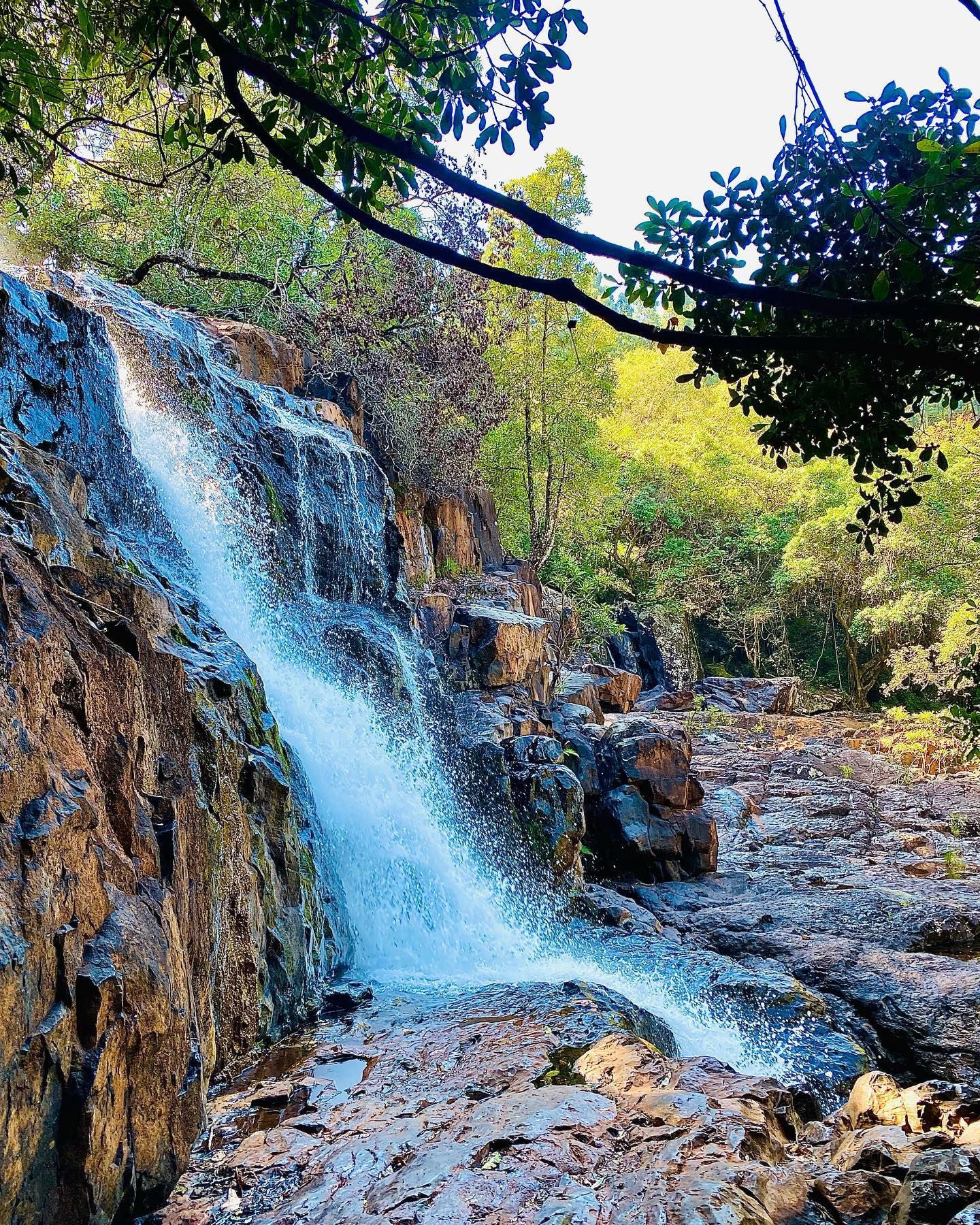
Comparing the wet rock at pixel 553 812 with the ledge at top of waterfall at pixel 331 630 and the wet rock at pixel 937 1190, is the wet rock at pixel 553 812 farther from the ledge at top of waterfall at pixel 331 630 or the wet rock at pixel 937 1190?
the wet rock at pixel 937 1190

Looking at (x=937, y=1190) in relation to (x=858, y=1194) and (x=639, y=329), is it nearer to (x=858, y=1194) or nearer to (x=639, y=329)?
(x=858, y=1194)

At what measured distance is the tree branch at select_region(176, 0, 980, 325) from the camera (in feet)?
4.20

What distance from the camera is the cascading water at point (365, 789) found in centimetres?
707

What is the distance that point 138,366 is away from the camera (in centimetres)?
1020

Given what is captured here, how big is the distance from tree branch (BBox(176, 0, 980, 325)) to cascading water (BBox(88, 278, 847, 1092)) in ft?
20.9

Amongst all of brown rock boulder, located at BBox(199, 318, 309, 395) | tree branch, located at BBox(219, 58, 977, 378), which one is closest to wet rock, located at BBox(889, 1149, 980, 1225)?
tree branch, located at BBox(219, 58, 977, 378)

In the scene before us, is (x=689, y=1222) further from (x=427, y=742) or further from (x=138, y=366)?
(x=138, y=366)

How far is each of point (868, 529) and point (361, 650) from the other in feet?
25.6

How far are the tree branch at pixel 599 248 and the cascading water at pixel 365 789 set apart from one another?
6360 millimetres

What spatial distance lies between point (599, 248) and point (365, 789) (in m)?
7.31

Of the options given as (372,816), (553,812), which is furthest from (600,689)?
(372,816)

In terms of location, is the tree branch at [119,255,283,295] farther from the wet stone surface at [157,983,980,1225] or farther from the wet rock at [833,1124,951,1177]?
the wet rock at [833,1124,951,1177]

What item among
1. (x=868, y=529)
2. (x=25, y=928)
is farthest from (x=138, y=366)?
(x=868, y=529)

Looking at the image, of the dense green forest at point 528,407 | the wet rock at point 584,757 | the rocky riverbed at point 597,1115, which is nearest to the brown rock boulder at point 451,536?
the dense green forest at point 528,407
